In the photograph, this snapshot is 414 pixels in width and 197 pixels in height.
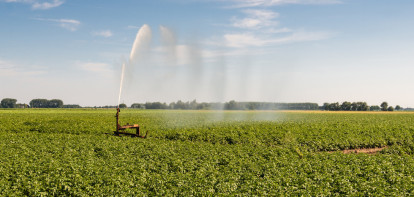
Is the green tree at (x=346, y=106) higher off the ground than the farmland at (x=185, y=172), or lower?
higher

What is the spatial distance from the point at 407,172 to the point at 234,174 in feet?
30.0

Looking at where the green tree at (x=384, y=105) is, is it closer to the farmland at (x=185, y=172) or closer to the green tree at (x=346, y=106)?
the green tree at (x=346, y=106)

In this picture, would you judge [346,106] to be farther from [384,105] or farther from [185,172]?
[185,172]

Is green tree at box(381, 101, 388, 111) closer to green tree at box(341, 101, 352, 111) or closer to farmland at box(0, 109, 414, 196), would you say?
green tree at box(341, 101, 352, 111)

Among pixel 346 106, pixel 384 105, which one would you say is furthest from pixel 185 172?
pixel 384 105

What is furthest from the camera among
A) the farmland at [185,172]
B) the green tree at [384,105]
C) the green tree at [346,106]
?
the green tree at [384,105]

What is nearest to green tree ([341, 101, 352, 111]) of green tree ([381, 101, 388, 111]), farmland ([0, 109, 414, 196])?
green tree ([381, 101, 388, 111])

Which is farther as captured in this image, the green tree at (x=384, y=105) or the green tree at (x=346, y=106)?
the green tree at (x=384, y=105)

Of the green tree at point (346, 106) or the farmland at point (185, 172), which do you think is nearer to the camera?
the farmland at point (185, 172)

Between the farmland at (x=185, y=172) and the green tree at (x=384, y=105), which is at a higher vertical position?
the green tree at (x=384, y=105)

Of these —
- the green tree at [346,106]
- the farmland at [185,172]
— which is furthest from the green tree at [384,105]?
the farmland at [185,172]

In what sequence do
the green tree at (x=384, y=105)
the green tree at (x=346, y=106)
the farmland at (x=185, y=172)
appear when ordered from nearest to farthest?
the farmland at (x=185, y=172) → the green tree at (x=346, y=106) → the green tree at (x=384, y=105)

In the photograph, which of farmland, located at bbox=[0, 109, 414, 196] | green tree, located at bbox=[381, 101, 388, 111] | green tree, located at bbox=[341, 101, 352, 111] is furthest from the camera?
green tree, located at bbox=[381, 101, 388, 111]

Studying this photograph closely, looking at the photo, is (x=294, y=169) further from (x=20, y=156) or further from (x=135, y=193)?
(x=20, y=156)
